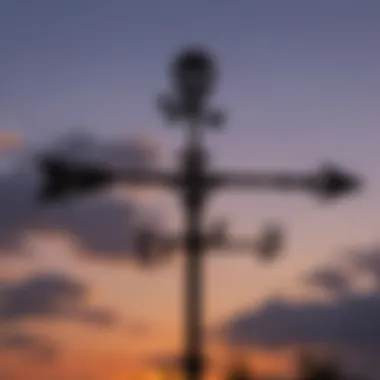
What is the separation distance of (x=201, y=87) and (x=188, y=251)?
7.09ft

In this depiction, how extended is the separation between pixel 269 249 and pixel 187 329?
11.5 ft

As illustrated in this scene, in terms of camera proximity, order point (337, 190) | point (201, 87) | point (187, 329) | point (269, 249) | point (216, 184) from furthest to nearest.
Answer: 1. point (269, 249)
2. point (337, 190)
3. point (201, 87)
4. point (216, 184)
5. point (187, 329)

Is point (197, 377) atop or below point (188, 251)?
below

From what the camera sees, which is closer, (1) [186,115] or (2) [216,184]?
(2) [216,184]

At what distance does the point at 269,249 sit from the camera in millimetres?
11078

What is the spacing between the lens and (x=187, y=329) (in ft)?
25.8

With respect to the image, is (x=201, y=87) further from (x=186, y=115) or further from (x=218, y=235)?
(x=218, y=235)

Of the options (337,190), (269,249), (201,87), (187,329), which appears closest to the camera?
(187,329)

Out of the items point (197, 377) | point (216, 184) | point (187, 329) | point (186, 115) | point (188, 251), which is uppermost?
point (186, 115)

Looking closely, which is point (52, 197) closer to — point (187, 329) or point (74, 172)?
point (74, 172)

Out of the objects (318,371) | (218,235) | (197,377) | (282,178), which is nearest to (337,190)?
(282,178)

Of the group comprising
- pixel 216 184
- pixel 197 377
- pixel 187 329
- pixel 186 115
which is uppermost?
pixel 186 115

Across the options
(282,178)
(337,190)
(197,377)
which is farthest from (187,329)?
(337,190)

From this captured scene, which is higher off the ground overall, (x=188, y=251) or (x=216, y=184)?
(x=216, y=184)
